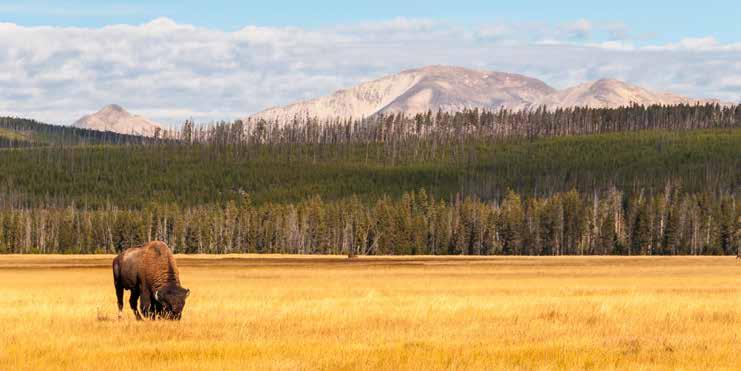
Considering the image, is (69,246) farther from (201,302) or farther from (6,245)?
(201,302)

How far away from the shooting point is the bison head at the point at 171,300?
100 ft

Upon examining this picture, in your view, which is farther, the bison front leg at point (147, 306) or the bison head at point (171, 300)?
the bison front leg at point (147, 306)

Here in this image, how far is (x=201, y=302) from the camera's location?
1548 inches

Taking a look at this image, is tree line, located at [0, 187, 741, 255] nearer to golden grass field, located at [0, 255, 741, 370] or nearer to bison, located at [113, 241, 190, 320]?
golden grass field, located at [0, 255, 741, 370]

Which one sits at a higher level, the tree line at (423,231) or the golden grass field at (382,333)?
the golden grass field at (382,333)

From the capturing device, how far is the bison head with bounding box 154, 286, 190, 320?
100 ft

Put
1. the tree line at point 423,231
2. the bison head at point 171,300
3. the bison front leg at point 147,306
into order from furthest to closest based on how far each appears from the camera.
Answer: the tree line at point 423,231 < the bison front leg at point 147,306 < the bison head at point 171,300

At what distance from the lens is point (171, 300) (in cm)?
3048

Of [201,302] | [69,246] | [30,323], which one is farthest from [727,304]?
[69,246]

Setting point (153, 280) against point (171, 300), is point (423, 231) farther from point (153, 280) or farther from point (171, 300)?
point (171, 300)

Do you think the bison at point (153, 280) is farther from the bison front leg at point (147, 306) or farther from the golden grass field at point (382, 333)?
the golden grass field at point (382, 333)

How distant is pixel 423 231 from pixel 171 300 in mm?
141177

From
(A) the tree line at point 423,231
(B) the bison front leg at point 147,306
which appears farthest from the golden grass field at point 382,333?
(A) the tree line at point 423,231

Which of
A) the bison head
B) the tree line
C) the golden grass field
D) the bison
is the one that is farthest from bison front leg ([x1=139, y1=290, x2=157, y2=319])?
the tree line
